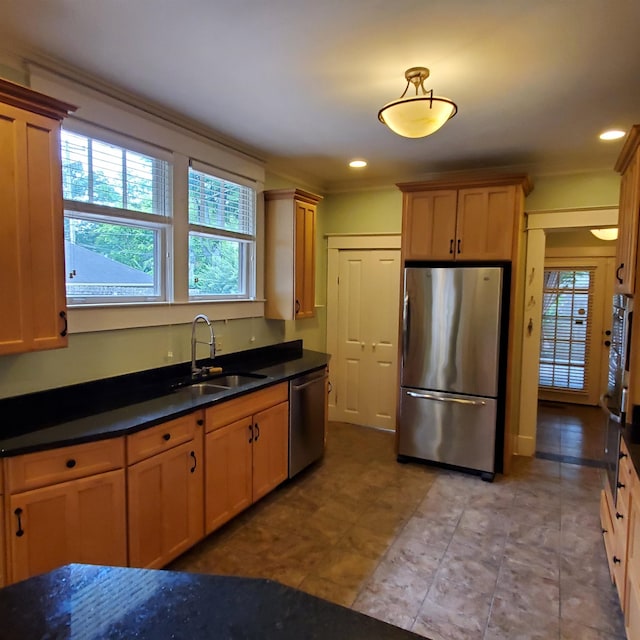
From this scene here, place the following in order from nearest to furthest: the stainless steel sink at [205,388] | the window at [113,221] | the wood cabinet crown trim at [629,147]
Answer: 1. the wood cabinet crown trim at [629,147]
2. the window at [113,221]
3. the stainless steel sink at [205,388]

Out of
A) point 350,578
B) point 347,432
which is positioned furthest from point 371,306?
point 350,578

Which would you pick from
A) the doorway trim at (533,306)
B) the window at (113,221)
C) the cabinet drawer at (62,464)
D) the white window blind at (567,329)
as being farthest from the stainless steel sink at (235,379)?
the white window blind at (567,329)

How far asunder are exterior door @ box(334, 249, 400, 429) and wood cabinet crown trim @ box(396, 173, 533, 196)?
0.98m

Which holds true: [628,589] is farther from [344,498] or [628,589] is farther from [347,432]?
[347,432]

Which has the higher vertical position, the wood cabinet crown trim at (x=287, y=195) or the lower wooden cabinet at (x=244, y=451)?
the wood cabinet crown trim at (x=287, y=195)

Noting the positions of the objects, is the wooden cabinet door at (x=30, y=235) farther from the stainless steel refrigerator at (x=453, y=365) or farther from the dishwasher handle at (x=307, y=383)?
the stainless steel refrigerator at (x=453, y=365)

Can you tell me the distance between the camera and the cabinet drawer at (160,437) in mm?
2143

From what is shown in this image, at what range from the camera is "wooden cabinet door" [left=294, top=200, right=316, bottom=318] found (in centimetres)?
394

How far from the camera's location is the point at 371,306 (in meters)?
4.86

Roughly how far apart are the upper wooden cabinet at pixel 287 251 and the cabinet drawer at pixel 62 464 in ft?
6.85

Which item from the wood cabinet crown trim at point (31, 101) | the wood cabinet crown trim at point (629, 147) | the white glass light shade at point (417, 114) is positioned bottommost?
the wood cabinet crown trim at point (31, 101)

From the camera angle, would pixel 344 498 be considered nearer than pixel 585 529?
No

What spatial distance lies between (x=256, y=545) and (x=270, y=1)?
8.93 feet

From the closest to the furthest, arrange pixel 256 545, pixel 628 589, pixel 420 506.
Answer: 1. pixel 628 589
2. pixel 256 545
3. pixel 420 506
